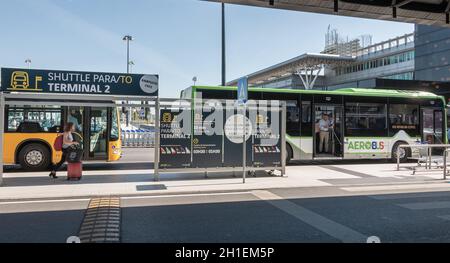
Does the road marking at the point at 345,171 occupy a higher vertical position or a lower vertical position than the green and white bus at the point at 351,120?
lower

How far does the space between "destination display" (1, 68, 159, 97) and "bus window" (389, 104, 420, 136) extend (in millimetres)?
10131

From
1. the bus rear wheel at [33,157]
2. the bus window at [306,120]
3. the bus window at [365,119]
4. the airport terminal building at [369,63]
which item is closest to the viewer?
the bus rear wheel at [33,157]

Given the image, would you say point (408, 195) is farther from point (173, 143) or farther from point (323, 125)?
point (323, 125)

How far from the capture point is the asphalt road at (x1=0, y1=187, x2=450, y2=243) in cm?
589

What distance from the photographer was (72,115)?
13984 mm

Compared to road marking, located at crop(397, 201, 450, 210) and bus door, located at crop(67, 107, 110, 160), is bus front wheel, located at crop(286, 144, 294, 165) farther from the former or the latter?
road marking, located at crop(397, 201, 450, 210)

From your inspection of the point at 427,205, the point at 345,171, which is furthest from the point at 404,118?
the point at 427,205

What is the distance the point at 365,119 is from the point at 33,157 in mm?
12918

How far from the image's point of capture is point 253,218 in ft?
23.1

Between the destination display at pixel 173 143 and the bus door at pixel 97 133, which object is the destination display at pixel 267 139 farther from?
the bus door at pixel 97 133

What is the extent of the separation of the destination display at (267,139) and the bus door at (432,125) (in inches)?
355

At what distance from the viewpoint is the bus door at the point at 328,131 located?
54.2ft

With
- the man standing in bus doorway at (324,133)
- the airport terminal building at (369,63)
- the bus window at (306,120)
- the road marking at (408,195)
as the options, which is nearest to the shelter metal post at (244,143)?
the road marking at (408,195)

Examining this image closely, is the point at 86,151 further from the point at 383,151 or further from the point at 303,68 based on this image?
the point at 303,68
